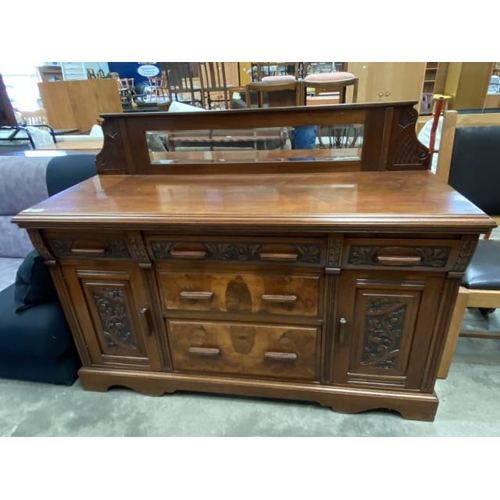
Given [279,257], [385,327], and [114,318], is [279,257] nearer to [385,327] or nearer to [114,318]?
[385,327]

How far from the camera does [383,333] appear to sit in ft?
3.64

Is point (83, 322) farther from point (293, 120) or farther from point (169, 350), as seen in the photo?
point (293, 120)

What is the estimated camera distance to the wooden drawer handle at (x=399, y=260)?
37.3 inches

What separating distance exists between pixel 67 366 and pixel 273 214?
1128 mm

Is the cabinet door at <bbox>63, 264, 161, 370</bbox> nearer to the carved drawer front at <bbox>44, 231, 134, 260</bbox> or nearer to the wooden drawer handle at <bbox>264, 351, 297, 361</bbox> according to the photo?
the carved drawer front at <bbox>44, 231, 134, 260</bbox>

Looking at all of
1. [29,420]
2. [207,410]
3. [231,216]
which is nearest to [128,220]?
[231,216]

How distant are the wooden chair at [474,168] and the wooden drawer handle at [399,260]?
1.49ft

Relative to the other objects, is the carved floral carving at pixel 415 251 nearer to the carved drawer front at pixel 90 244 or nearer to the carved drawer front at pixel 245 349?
the carved drawer front at pixel 245 349

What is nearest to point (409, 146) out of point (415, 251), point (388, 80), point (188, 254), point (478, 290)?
point (415, 251)

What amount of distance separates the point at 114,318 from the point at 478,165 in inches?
65.5

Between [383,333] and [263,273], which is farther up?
[263,273]

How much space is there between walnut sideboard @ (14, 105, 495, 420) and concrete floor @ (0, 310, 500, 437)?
0.06 meters

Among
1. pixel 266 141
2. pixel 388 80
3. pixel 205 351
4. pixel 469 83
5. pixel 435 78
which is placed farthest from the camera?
pixel 435 78

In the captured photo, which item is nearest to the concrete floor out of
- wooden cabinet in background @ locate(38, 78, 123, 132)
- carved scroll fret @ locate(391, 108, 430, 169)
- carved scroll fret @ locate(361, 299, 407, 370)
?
carved scroll fret @ locate(361, 299, 407, 370)
